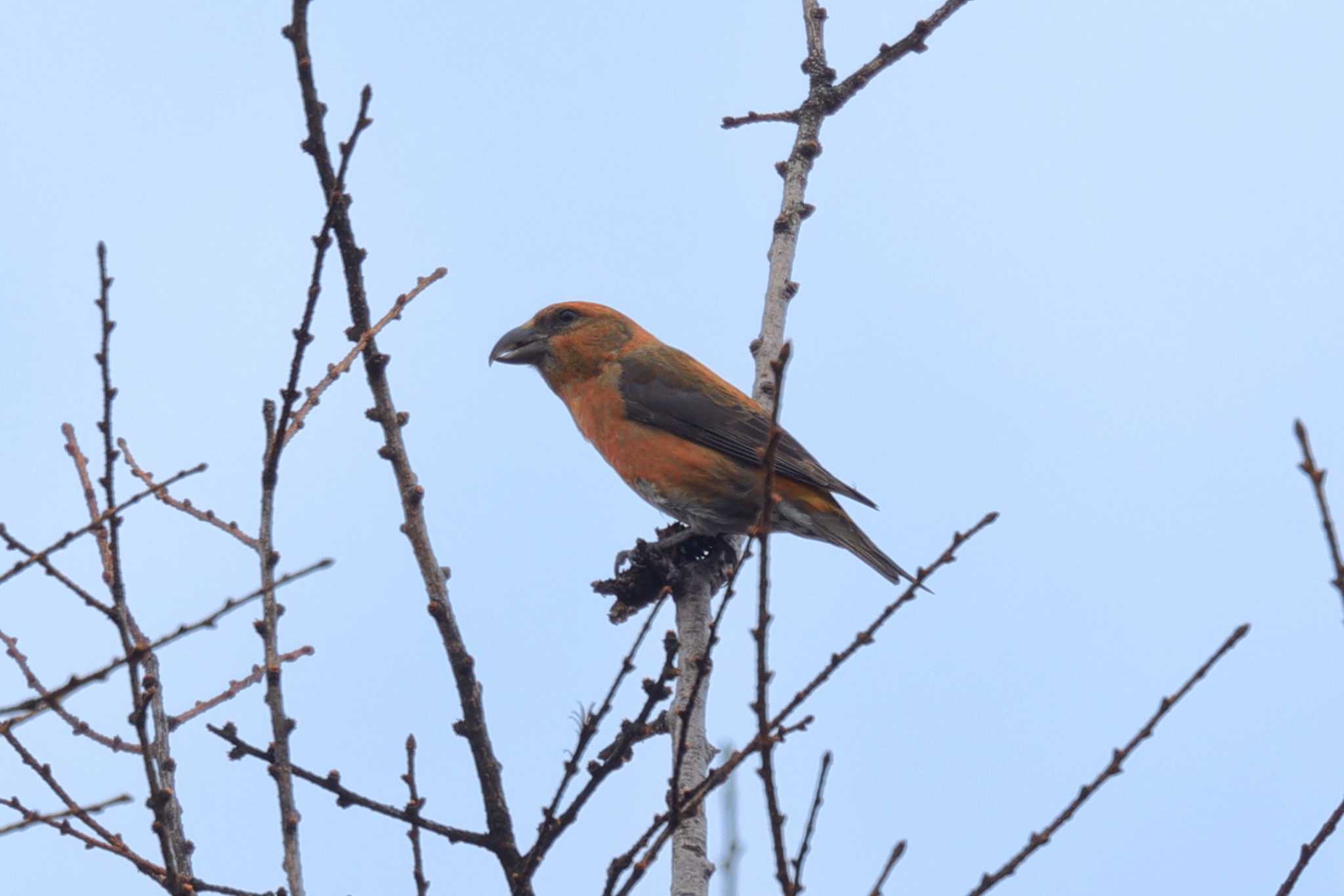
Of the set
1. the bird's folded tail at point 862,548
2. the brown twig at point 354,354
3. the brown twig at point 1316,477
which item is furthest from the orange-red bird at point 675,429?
the brown twig at point 1316,477

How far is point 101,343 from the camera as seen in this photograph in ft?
8.68

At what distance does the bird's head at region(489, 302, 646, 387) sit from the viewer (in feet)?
22.2

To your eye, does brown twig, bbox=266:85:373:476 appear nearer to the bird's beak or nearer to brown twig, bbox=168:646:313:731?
brown twig, bbox=168:646:313:731

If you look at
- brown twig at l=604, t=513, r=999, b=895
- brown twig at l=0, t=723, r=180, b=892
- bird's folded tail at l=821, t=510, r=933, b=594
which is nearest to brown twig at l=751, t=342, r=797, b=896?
brown twig at l=604, t=513, r=999, b=895

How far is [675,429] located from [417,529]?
11.8 ft

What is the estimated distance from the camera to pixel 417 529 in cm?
260

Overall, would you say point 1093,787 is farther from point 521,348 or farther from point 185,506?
point 521,348

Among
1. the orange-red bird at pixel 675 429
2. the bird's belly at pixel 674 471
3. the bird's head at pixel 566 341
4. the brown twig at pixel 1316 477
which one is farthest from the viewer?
the bird's head at pixel 566 341

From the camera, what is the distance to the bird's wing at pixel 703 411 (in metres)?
5.91

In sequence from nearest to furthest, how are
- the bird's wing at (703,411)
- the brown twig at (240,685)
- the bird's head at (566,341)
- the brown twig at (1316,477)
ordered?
the brown twig at (1316,477)
the brown twig at (240,685)
the bird's wing at (703,411)
the bird's head at (566,341)

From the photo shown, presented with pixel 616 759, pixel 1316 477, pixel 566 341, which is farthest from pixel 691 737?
pixel 566 341

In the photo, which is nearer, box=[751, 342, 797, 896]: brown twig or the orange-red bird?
box=[751, 342, 797, 896]: brown twig

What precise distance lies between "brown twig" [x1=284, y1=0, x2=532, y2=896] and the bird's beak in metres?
4.19

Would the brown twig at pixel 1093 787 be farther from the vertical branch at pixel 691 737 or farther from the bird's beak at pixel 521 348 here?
the bird's beak at pixel 521 348
